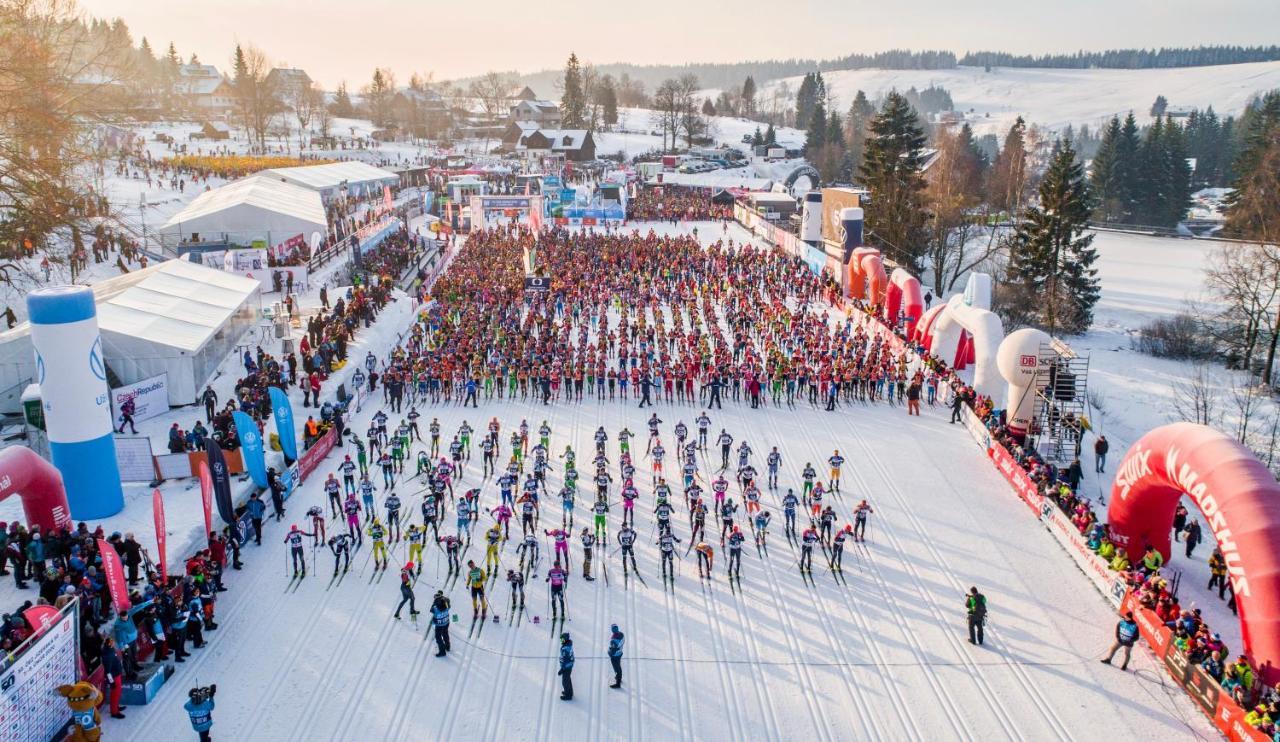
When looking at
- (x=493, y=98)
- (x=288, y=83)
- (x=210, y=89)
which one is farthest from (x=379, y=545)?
(x=493, y=98)

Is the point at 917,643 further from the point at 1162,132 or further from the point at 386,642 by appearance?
the point at 1162,132

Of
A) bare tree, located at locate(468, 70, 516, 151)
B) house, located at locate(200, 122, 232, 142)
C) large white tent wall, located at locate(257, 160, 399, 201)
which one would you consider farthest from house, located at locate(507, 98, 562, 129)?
large white tent wall, located at locate(257, 160, 399, 201)

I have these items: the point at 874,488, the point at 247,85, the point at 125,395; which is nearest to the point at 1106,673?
the point at 874,488

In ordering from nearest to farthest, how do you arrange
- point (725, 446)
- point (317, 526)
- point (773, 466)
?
point (317, 526) → point (773, 466) → point (725, 446)

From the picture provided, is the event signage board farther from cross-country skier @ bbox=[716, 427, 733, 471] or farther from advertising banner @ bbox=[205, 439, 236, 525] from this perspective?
cross-country skier @ bbox=[716, 427, 733, 471]

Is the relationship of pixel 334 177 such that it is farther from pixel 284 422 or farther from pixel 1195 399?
pixel 1195 399

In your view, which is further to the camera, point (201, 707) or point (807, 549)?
point (807, 549)

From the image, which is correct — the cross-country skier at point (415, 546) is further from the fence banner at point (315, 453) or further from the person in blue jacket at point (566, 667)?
→ the fence banner at point (315, 453)
